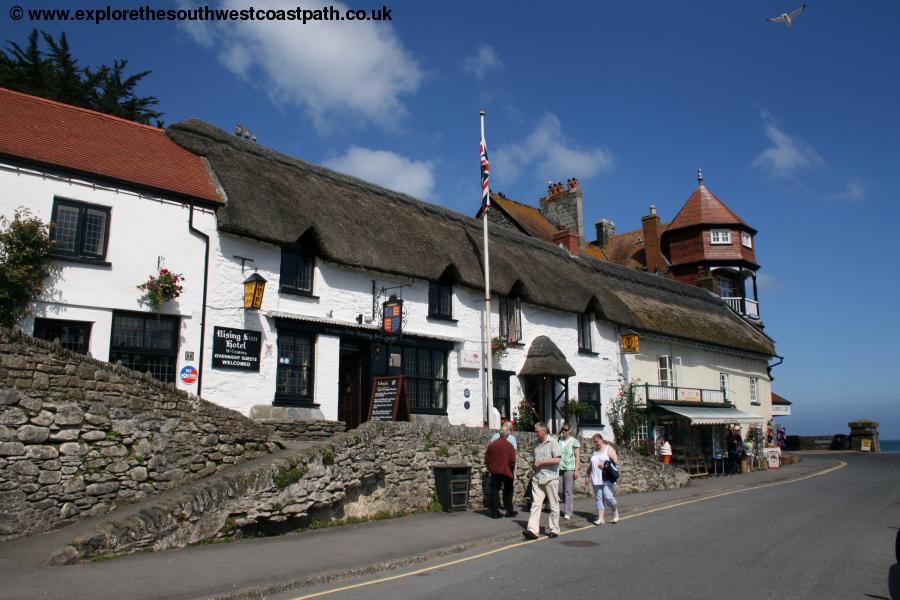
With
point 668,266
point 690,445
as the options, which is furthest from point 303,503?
point 668,266

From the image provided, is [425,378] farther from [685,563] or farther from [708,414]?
[708,414]

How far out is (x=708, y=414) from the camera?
94.3 ft

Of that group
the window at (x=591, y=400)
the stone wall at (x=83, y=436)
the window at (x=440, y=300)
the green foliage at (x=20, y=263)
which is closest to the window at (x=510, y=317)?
the window at (x=440, y=300)

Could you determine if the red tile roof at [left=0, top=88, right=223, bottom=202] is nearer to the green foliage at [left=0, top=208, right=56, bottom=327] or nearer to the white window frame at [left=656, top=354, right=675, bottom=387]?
the green foliage at [left=0, top=208, right=56, bottom=327]

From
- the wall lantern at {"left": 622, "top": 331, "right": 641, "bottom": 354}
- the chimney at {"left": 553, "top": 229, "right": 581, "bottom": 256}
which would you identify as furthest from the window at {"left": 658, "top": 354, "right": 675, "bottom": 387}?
the chimney at {"left": 553, "top": 229, "right": 581, "bottom": 256}

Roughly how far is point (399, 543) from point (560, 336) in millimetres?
14253

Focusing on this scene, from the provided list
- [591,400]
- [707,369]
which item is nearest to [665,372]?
[707,369]

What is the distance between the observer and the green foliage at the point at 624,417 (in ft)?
85.6

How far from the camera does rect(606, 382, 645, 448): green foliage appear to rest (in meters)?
26.1

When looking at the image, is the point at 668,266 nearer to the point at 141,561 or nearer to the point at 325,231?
the point at 325,231

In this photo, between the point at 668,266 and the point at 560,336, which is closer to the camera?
the point at 560,336

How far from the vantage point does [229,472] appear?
11922 mm

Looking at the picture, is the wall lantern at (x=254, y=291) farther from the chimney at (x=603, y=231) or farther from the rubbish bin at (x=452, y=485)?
the chimney at (x=603, y=231)

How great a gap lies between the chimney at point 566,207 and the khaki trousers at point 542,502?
2975 centimetres
